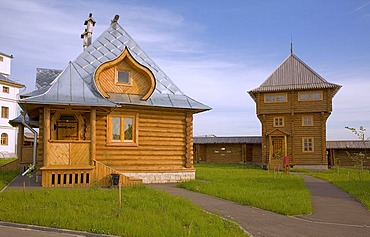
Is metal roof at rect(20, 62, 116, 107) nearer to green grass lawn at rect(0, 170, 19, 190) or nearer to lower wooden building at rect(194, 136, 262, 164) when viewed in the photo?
green grass lawn at rect(0, 170, 19, 190)

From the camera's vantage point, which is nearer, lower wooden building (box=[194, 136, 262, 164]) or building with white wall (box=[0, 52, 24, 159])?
lower wooden building (box=[194, 136, 262, 164])

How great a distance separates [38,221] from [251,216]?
4767mm

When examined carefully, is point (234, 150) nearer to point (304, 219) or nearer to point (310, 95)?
point (310, 95)

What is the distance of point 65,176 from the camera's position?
14.4 metres

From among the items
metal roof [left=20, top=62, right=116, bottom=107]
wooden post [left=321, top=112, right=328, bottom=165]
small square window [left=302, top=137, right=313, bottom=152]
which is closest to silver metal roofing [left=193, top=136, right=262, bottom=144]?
small square window [left=302, top=137, right=313, bottom=152]

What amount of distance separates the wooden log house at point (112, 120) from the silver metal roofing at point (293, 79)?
16.3 m

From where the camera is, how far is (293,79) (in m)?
33.0

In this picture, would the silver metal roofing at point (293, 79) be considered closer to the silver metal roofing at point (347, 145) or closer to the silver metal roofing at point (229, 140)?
the silver metal roofing at point (229, 140)

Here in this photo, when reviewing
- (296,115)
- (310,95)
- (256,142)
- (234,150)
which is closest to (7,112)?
(234,150)

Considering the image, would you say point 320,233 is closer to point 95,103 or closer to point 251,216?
point 251,216

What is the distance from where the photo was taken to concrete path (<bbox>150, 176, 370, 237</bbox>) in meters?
7.88

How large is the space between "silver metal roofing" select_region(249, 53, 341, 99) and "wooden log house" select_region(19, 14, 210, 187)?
16.3 m

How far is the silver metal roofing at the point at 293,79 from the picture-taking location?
105 feet

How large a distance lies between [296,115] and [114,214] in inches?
1036
